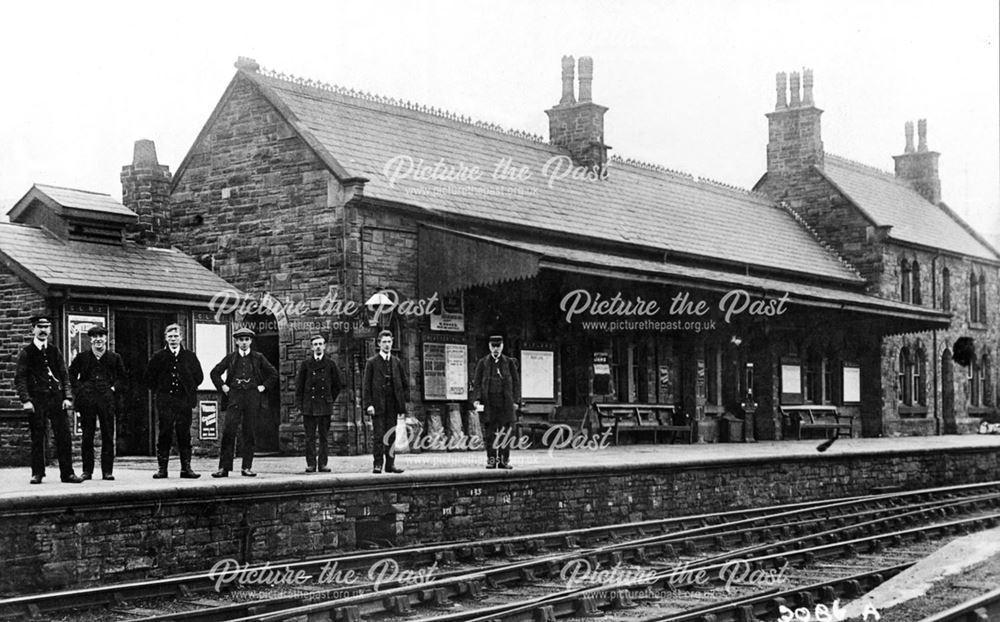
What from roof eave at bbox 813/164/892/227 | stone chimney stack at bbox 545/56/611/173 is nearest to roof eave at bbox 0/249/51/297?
stone chimney stack at bbox 545/56/611/173

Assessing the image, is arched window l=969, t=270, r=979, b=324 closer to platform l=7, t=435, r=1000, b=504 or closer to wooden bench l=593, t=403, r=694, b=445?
platform l=7, t=435, r=1000, b=504

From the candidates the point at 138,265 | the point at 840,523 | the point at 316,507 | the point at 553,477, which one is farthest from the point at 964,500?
the point at 138,265

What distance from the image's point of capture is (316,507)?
11961 mm

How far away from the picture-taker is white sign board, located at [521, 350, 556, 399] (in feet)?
68.2

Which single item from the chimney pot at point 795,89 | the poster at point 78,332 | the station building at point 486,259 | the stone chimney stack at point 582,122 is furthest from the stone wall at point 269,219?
the chimney pot at point 795,89

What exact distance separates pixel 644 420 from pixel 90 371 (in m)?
13.1

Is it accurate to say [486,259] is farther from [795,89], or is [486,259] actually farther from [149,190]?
[795,89]

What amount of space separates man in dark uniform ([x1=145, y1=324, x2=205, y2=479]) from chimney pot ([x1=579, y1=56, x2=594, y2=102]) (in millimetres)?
15427

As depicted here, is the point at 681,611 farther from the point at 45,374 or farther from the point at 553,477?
the point at 45,374

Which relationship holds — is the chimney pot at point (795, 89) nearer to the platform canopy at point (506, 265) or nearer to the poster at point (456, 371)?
the platform canopy at point (506, 265)

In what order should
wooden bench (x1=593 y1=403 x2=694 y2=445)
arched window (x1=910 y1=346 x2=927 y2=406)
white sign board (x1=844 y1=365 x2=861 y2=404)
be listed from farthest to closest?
arched window (x1=910 y1=346 x2=927 y2=406) → white sign board (x1=844 y1=365 x2=861 y2=404) → wooden bench (x1=593 y1=403 x2=694 y2=445)

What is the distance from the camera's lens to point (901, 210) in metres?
35.0

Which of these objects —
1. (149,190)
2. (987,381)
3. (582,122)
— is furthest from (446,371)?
(987,381)

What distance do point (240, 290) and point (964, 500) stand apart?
11.8 m
